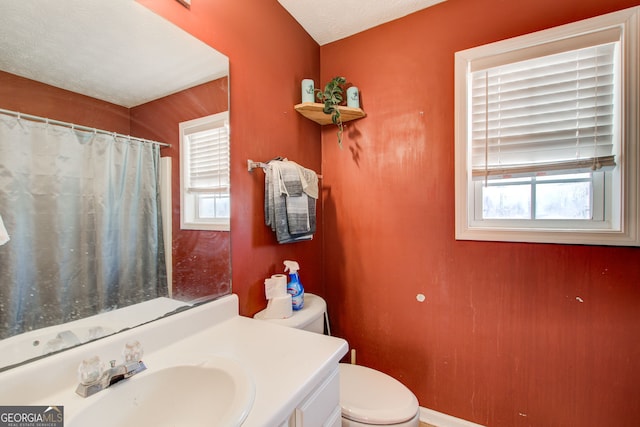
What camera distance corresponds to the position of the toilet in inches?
42.5

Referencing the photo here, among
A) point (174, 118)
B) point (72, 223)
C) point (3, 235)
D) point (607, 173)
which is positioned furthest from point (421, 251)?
point (3, 235)

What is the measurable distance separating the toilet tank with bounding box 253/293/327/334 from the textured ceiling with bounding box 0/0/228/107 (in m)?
0.99

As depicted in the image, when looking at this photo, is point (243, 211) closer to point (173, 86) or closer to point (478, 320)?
point (173, 86)

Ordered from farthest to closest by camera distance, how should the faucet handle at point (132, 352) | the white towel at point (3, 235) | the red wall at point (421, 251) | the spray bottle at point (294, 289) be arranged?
the spray bottle at point (294, 289), the red wall at point (421, 251), the faucet handle at point (132, 352), the white towel at point (3, 235)

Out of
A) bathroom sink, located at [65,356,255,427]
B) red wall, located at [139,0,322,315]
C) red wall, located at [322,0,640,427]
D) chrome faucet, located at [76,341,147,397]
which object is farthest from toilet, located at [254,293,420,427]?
chrome faucet, located at [76,341,147,397]

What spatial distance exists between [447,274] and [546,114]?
0.90 metres

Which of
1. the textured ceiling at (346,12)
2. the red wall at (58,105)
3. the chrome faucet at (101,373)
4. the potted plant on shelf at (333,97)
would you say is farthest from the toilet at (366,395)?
the textured ceiling at (346,12)

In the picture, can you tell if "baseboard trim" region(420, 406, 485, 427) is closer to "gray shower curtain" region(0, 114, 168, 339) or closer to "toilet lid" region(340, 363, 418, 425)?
"toilet lid" region(340, 363, 418, 425)

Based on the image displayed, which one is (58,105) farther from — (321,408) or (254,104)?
(321,408)

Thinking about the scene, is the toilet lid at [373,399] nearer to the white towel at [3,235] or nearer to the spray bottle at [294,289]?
the spray bottle at [294,289]

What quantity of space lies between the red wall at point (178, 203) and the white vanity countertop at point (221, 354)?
9 centimetres

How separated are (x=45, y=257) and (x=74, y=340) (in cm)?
23

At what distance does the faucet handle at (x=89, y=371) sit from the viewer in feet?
2.11

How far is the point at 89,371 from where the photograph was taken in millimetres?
646
